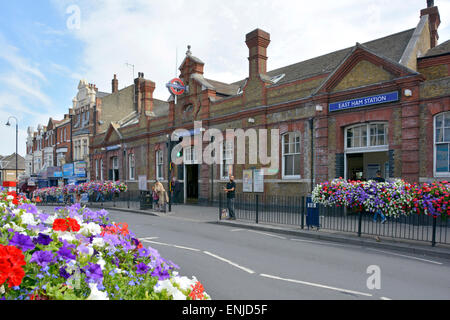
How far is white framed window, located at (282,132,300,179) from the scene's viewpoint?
57.4 ft

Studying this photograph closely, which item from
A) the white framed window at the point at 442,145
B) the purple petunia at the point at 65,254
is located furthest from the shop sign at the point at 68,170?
the purple petunia at the point at 65,254

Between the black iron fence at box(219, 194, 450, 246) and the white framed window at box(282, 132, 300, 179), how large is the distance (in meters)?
1.77

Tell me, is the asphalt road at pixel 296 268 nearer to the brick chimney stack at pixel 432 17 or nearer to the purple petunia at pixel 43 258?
the purple petunia at pixel 43 258

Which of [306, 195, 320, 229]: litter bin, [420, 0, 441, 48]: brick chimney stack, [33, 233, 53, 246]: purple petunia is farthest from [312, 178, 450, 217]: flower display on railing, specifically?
[420, 0, 441, 48]: brick chimney stack

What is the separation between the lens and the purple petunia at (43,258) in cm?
225

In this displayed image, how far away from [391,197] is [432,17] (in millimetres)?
12554

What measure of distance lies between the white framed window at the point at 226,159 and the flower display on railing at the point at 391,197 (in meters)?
10.1

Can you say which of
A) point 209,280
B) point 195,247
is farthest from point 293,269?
point 195,247

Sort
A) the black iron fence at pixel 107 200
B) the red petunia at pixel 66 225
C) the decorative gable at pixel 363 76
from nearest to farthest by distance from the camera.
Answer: the red petunia at pixel 66 225 < the decorative gable at pixel 363 76 < the black iron fence at pixel 107 200

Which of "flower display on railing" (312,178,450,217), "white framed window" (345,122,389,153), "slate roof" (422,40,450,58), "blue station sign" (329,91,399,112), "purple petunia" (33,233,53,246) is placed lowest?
"flower display on railing" (312,178,450,217)

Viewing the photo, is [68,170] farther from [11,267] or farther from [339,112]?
[11,267]

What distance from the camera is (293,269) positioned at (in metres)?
6.62

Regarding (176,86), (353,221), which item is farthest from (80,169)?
(353,221)

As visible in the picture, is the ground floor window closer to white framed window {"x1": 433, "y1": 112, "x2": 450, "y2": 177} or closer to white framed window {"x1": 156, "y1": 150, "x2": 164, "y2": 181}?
white framed window {"x1": 433, "y1": 112, "x2": 450, "y2": 177}
